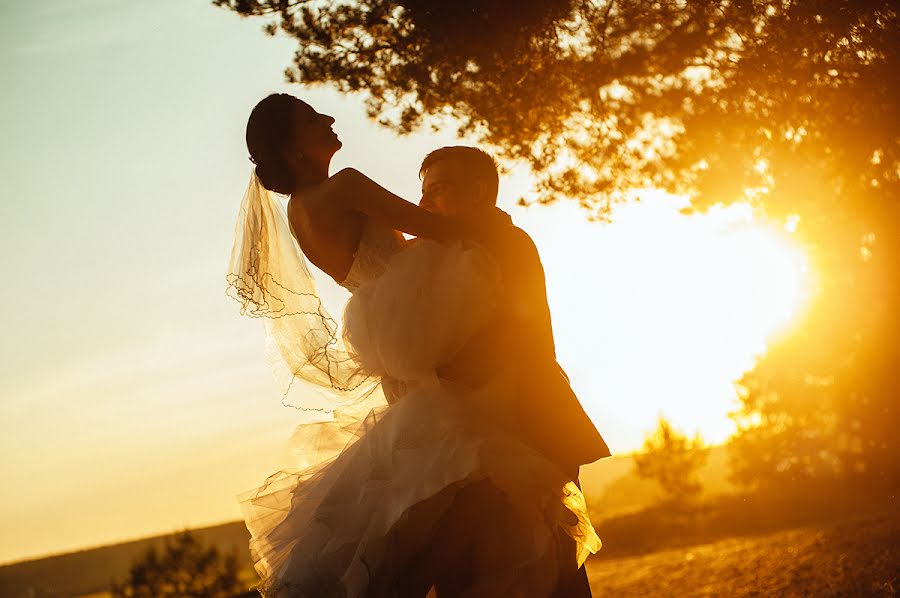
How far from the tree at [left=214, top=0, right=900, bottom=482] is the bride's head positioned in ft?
13.8

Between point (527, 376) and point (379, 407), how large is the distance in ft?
2.49

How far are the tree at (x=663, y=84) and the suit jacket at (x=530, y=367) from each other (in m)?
4.70

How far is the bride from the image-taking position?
136 inches

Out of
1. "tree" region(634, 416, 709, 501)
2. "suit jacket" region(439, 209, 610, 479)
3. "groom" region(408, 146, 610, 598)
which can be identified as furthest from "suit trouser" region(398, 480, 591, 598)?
"tree" region(634, 416, 709, 501)

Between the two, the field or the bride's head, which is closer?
the bride's head

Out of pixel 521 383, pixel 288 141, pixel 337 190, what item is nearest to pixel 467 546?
pixel 521 383

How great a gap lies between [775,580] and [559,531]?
722cm

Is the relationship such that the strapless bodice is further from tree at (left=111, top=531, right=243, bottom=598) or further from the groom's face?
tree at (left=111, top=531, right=243, bottom=598)

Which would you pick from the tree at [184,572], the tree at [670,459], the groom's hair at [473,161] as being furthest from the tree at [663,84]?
the tree at [670,459]

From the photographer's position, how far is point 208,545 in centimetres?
2358

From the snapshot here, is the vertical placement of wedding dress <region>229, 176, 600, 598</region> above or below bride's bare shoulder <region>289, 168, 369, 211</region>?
below

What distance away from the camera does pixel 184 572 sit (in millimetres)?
23125

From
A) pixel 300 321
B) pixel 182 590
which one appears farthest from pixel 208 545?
pixel 300 321

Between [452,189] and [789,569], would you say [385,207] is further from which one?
[789,569]
